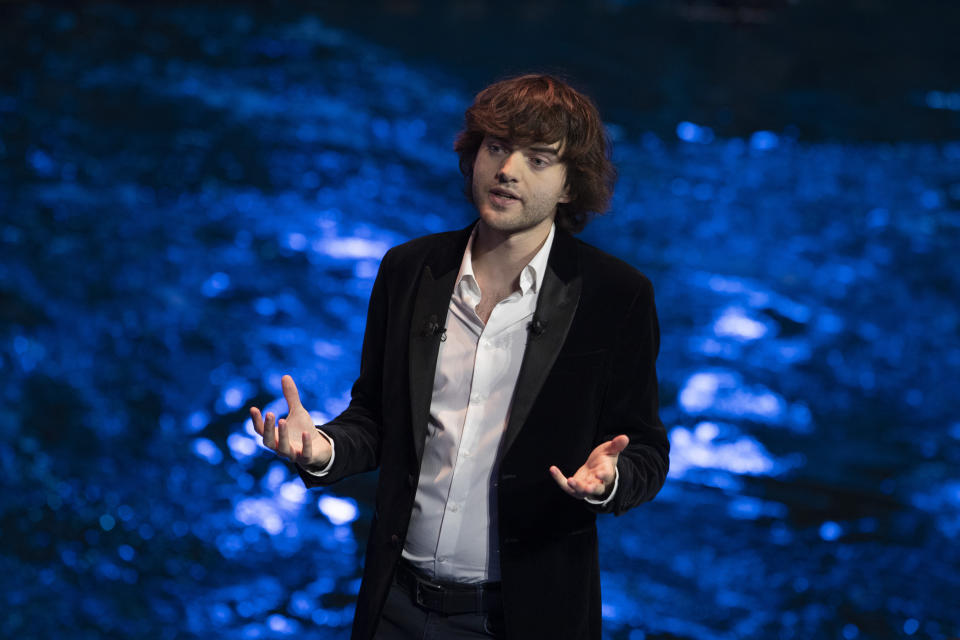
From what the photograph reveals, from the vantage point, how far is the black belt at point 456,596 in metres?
1.62

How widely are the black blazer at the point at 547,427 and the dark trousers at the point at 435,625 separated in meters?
0.03

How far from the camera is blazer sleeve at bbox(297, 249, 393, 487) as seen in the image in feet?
5.55

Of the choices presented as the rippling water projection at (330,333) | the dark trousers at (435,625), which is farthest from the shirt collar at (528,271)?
the rippling water projection at (330,333)

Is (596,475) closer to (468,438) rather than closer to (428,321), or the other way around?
(468,438)

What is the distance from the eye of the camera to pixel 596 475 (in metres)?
1.50

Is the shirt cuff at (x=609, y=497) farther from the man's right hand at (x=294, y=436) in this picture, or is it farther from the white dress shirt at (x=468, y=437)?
the man's right hand at (x=294, y=436)

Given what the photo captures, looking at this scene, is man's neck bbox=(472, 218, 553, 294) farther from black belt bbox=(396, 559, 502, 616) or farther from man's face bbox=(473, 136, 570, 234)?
black belt bbox=(396, 559, 502, 616)

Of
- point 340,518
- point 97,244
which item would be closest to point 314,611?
point 340,518

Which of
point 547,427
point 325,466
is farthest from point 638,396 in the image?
point 325,466

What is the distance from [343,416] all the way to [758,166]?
484 centimetres

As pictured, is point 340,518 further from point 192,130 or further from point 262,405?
point 192,130

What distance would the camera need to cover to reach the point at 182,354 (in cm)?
454

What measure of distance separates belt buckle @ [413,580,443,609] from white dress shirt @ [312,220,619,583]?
0.02 meters

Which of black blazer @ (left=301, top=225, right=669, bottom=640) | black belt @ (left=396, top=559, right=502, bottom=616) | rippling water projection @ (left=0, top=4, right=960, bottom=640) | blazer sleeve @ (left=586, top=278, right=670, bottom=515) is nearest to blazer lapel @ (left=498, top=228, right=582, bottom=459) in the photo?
black blazer @ (left=301, top=225, right=669, bottom=640)
